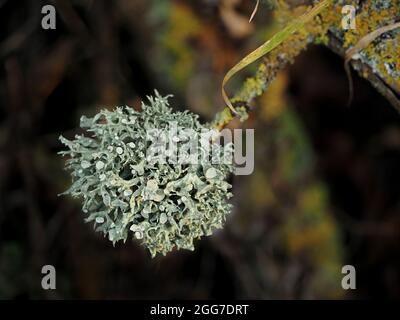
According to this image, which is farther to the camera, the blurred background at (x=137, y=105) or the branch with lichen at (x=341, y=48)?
the blurred background at (x=137, y=105)

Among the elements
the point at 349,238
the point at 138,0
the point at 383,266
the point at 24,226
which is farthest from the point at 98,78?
the point at 383,266

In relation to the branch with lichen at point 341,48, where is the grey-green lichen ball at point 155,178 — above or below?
below

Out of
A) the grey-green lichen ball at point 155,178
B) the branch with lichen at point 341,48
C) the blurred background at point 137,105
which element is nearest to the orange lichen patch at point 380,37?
the branch with lichen at point 341,48

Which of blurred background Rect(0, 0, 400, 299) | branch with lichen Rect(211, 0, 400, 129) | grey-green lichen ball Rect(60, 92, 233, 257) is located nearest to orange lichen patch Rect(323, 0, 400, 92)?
branch with lichen Rect(211, 0, 400, 129)

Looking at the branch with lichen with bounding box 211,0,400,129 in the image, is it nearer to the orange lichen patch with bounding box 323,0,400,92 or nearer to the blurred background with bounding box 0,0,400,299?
the orange lichen patch with bounding box 323,0,400,92

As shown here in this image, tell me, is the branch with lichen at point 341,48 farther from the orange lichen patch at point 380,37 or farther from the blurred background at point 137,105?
the blurred background at point 137,105
